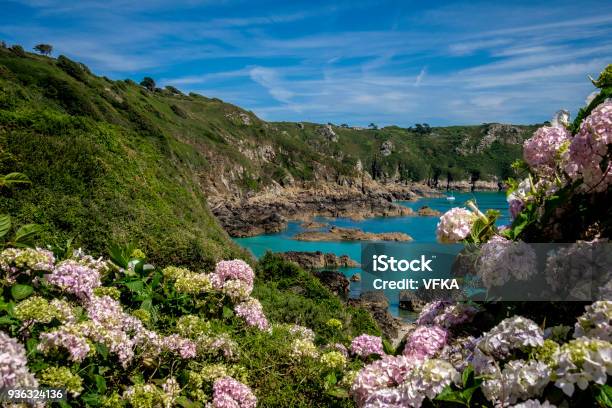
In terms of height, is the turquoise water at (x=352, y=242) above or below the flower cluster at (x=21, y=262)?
below

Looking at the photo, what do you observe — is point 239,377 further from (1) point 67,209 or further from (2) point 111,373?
(1) point 67,209

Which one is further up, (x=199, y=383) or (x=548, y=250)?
(x=548, y=250)

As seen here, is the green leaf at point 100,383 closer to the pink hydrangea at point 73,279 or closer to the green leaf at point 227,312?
the pink hydrangea at point 73,279

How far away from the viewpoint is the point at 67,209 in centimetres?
1171

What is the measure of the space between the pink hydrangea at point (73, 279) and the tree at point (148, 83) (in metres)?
134

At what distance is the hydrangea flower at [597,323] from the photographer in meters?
1.78

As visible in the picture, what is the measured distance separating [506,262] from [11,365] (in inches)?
91.8

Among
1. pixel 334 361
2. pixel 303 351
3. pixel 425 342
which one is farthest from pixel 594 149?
pixel 303 351

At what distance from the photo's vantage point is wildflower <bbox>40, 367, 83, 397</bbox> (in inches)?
98.5

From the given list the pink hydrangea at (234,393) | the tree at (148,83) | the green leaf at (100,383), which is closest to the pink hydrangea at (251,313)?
the pink hydrangea at (234,393)

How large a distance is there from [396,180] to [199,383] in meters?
172

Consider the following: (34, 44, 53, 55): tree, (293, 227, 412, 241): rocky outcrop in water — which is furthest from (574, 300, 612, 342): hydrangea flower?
(34, 44, 53, 55): tree

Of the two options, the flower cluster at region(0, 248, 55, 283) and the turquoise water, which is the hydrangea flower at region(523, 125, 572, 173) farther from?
the turquoise water

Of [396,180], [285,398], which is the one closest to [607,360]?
[285,398]
